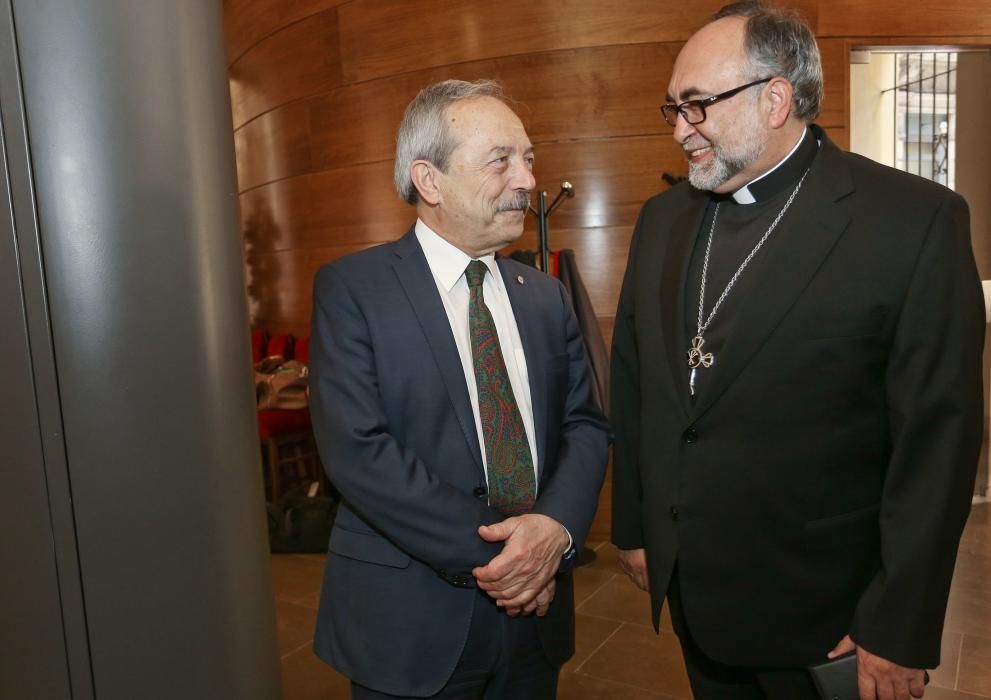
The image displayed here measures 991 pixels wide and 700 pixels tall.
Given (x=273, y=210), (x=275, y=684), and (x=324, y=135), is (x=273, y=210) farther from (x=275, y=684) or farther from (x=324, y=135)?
(x=275, y=684)

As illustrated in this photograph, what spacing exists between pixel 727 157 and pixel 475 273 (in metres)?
0.56

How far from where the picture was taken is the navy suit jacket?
1524 millimetres

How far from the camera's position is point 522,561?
1.53 meters

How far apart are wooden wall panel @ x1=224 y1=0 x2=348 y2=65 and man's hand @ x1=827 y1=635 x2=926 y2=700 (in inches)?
193

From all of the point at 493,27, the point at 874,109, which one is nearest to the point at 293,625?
the point at 493,27

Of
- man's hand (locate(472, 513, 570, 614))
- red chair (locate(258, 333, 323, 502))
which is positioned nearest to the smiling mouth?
man's hand (locate(472, 513, 570, 614))

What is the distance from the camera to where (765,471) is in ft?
4.92

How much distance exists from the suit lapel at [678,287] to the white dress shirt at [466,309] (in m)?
0.32

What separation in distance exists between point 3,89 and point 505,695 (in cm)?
145

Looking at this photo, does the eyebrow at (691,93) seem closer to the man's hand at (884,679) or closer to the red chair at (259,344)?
the man's hand at (884,679)

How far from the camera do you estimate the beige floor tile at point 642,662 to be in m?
3.14

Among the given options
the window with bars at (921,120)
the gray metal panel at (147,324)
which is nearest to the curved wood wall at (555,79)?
the gray metal panel at (147,324)

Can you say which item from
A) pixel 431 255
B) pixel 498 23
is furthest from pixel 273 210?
pixel 431 255

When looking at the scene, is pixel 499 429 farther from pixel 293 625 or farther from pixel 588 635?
pixel 293 625
